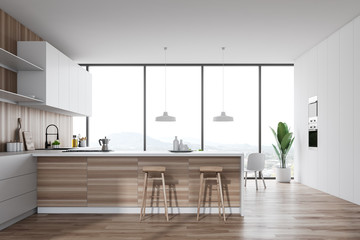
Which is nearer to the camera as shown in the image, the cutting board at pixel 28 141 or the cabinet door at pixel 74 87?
the cutting board at pixel 28 141

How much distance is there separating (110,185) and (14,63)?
217 cm

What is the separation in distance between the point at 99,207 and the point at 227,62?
497 centimetres

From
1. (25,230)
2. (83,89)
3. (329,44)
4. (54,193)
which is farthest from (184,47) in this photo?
(25,230)

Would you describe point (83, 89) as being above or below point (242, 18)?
below

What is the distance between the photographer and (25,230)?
3820mm

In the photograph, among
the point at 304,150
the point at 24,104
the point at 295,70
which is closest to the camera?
the point at 24,104

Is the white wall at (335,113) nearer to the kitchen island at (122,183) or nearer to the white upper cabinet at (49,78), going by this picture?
the kitchen island at (122,183)

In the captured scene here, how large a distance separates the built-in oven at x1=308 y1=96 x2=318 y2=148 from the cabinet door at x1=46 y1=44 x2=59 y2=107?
198 inches

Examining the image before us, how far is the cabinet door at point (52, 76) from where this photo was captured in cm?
516

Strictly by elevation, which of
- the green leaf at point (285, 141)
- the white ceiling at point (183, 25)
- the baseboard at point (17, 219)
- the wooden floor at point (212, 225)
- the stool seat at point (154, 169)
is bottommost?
the wooden floor at point (212, 225)

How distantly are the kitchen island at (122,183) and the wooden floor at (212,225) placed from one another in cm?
17

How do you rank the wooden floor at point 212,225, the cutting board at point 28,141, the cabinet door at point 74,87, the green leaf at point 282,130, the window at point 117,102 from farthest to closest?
the window at point 117,102 < the green leaf at point 282,130 < the cabinet door at point 74,87 < the cutting board at point 28,141 < the wooden floor at point 212,225

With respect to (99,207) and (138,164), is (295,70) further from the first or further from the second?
(99,207)

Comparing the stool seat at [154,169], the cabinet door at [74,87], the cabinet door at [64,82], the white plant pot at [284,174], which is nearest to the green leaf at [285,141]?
the white plant pot at [284,174]
